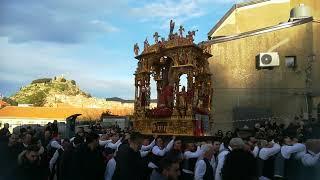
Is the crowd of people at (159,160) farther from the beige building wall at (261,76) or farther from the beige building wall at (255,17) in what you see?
the beige building wall at (255,17)

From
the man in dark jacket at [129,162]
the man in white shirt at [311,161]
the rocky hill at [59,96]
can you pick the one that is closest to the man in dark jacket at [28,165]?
the man in dark jacket at [129,162]

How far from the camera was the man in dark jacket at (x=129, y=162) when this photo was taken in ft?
23.8

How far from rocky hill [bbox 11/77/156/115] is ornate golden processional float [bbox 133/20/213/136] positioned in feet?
180

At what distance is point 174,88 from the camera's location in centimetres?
1720

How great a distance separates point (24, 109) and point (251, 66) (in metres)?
43.3

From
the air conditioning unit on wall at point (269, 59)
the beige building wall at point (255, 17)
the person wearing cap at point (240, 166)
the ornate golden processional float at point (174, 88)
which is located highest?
the beige building wall at point (255, 17)

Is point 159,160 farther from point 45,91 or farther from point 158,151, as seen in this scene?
point 45,91

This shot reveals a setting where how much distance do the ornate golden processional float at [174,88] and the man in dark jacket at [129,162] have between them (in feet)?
26.7

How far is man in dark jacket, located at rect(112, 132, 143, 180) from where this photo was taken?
7246 millimetres

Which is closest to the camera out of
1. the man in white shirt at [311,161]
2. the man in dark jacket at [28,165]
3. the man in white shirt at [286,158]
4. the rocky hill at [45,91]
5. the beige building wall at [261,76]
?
the man in dark jacket at [28,165]

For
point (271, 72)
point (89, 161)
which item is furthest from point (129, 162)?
point (271, 72)

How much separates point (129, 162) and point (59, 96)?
83.0 m

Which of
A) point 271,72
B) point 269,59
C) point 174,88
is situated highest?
point 269,59

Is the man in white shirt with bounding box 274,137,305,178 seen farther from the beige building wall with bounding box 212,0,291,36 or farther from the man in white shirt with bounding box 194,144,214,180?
the beige building wall with bounding box 212,0,291,36
